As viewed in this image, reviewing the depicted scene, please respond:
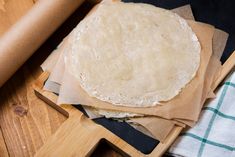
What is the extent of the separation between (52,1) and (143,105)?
27 cm

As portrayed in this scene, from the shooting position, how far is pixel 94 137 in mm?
636

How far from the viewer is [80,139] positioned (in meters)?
0.63

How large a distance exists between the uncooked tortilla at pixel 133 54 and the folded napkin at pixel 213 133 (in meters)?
0.07

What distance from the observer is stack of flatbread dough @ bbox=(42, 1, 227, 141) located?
0.64m

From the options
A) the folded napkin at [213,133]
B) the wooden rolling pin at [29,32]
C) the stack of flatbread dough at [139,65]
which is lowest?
the folded napkin at [213,133]

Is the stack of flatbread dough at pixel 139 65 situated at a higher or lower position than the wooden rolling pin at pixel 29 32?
lower

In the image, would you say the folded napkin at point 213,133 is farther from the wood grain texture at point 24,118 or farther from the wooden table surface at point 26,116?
the wood grain texture at point 24,118

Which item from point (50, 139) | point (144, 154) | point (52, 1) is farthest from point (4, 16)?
point (144, 154)

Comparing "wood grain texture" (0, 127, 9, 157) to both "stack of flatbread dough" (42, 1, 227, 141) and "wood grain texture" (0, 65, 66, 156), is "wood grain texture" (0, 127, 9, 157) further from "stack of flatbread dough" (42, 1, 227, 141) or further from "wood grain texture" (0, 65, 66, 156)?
"stack of flatbread dough" (42, 1, 227, 141)

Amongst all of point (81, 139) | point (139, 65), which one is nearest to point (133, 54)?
point (139, 65)

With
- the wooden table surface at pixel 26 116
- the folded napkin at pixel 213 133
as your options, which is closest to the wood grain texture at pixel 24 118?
the wooden table surface at pixel 26 116

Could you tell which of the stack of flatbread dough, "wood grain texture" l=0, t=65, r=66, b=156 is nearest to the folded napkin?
the stack of flatbread dough

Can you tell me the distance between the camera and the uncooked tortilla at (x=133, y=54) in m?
0.66

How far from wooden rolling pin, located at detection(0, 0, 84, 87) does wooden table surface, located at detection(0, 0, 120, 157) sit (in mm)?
38
